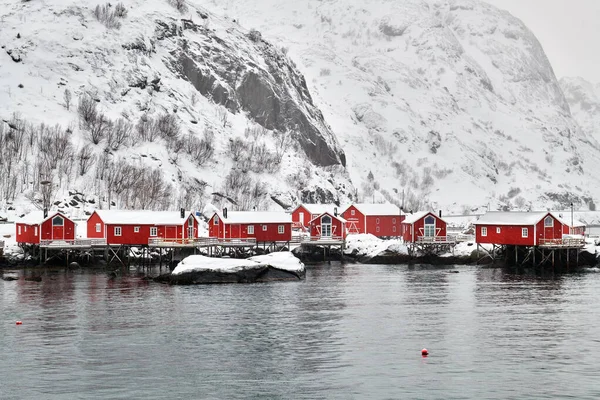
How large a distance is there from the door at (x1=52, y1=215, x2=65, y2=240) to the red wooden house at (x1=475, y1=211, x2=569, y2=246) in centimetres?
5270

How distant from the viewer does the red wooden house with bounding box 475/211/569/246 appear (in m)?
101

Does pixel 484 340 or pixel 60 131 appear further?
pixel 60 131

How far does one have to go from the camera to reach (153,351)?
43938mm

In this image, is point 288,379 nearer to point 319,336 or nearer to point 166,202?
point 319,336

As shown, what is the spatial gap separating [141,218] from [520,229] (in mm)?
47425

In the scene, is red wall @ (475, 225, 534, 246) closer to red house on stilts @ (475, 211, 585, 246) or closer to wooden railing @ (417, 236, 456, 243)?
red house on stilts @ (475, 211, 585, 246)

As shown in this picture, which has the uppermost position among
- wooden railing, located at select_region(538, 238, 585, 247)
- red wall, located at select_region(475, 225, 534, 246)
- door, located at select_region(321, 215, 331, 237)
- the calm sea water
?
door, located at select_region(321, 215, 331, 237)

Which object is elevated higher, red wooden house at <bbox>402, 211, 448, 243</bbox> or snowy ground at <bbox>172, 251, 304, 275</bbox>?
red wooden house at <bbox>402, 211, 448, 243</bbox>

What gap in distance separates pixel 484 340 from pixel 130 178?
11777 centimetres

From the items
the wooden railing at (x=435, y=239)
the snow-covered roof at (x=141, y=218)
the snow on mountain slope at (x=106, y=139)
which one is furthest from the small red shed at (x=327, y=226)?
the snow on mountain slope at (x=106, y=139)

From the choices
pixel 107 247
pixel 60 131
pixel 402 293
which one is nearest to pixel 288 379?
pixel 402 293

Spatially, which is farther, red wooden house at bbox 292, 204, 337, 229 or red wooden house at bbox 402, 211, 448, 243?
red wooden house at bbox 292, 204, 337, 229

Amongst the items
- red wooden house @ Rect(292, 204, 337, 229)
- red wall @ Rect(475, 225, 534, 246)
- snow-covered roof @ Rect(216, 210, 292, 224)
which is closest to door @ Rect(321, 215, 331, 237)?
snow-covered roof @ Rect(216, 210, 292, 224)

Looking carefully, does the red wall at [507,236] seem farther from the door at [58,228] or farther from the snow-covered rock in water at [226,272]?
the door at [58,228]
